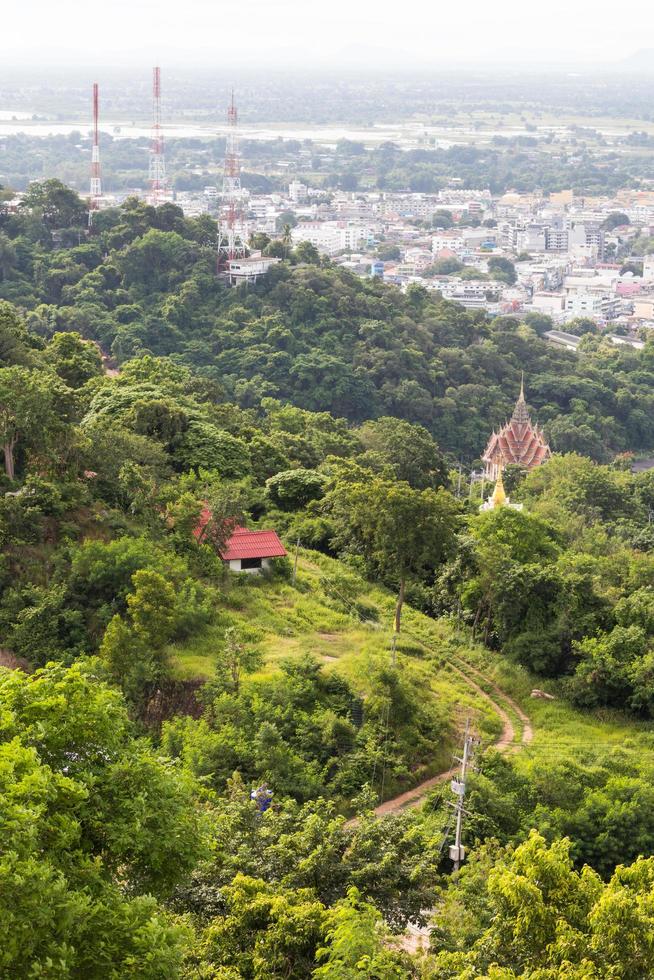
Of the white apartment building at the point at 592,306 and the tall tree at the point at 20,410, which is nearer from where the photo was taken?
the tall tree at the point at 20,410

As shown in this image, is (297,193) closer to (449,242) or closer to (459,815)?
(449,242)

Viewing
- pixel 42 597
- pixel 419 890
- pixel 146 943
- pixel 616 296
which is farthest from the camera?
pixel 616 296

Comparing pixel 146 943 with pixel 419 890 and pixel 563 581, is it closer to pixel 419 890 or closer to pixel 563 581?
pixel 419 890

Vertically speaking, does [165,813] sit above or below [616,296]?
above

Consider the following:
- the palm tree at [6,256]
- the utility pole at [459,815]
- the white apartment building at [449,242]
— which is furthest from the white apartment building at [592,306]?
the utility pole at [459,815]

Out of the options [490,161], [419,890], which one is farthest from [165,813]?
[490,161]

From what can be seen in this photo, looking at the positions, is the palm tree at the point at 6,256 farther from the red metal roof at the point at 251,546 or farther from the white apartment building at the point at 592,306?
the white apartment building at the point at 592,306

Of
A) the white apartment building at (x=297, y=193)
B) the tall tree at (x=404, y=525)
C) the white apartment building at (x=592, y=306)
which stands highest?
the tall tree at (x=404, y=525)

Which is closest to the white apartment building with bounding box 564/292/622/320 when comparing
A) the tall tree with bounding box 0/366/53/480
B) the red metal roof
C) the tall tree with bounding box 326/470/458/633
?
the tall tree with bounding box 326/470/458/633
